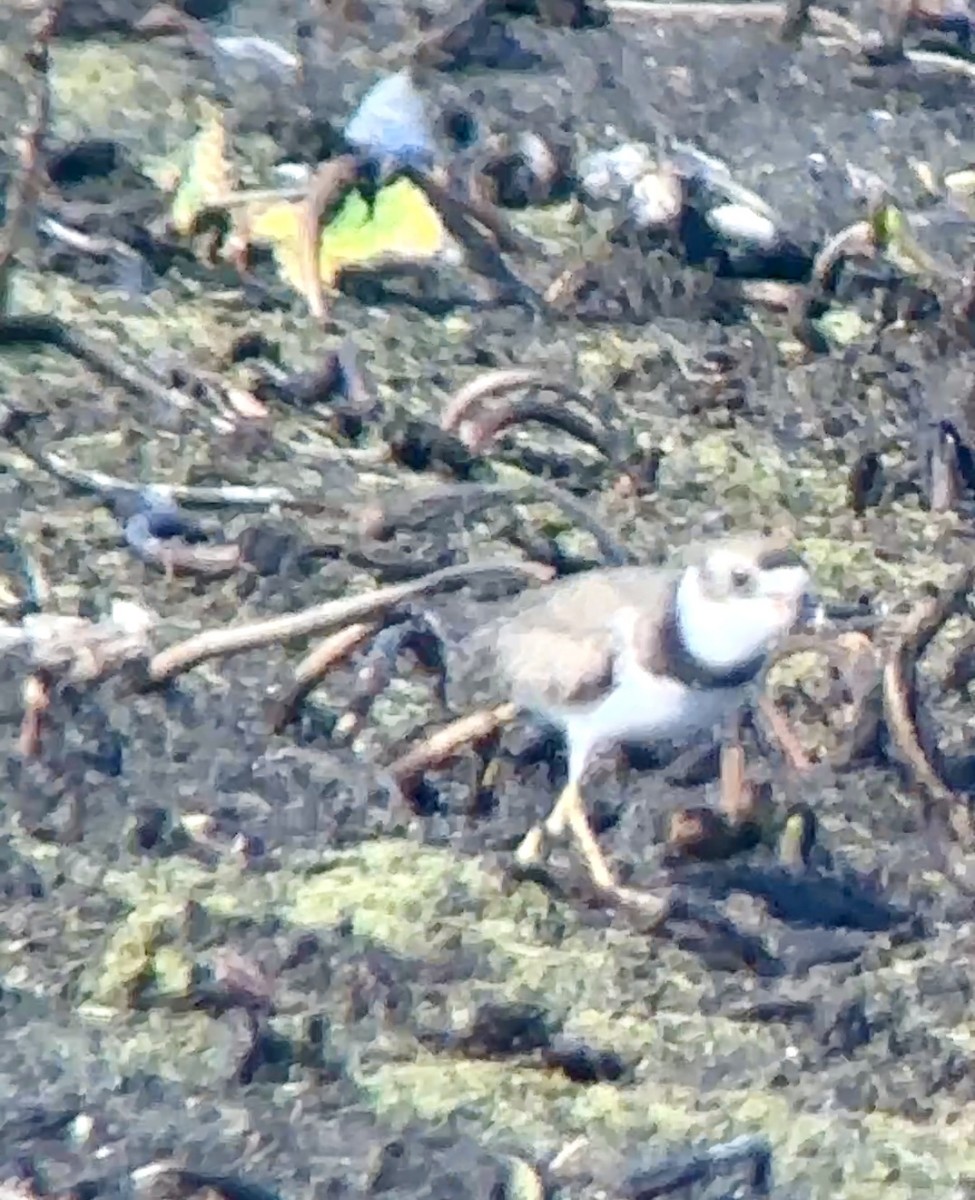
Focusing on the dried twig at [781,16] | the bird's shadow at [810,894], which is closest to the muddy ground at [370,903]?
the bird's shadow at [810,894]

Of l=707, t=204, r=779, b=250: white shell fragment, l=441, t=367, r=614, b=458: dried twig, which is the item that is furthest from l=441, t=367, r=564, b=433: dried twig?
l=707, t=204, r=779, b=250: white shell fragment

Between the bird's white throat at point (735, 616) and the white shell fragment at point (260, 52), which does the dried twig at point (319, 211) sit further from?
the bird's white throat at point (735, 616)

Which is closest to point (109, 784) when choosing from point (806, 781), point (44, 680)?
point (44, 680)

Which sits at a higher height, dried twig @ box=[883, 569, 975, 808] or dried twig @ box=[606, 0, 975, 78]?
dried twig @ box=[606, 0, 975, 78]

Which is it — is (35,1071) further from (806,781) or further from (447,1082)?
(806,781)

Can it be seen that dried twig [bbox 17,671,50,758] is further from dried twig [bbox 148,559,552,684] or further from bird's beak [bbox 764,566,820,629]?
bird's beak [bbox 764,566,820,629]

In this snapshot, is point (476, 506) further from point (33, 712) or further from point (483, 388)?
point (33, 712)
